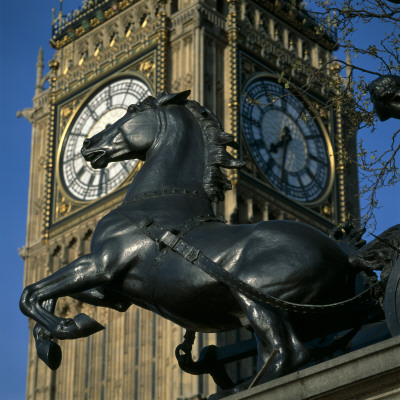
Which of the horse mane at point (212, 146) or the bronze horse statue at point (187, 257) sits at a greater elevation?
the horse mane at point (212, 146)

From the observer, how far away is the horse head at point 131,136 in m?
7.93

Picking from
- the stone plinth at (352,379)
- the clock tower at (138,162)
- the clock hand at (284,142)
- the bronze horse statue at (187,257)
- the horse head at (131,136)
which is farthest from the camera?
the clock hand at (284,142)

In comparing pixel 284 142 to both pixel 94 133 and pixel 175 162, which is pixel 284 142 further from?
pixel 175 162

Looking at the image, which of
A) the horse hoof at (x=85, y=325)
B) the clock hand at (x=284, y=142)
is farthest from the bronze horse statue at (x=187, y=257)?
the clock hand at (x=284, y=142)

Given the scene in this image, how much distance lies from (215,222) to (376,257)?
97cm

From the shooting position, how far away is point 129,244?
7.20m

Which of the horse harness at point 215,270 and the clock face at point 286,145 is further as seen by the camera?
the clock face at point 286,145

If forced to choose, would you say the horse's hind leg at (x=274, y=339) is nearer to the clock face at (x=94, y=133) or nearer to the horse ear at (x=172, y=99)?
the horse ear at (x=172, y=99)

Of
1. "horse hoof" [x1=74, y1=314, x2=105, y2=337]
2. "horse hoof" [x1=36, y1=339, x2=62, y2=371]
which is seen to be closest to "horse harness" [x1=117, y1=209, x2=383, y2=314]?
"horse hoof" [x1=74, y1=314, x2=105, y2=337]

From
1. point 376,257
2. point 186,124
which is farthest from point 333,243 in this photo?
point 186,124

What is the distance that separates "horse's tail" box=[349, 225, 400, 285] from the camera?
6617 mm

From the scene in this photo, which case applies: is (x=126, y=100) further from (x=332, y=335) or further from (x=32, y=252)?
(x=332, y=335)

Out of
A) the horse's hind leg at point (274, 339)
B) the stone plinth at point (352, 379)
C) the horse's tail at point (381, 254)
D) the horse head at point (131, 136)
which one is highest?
the horse head at point (131, 136)

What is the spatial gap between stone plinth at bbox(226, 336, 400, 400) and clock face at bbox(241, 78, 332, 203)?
26.7m
